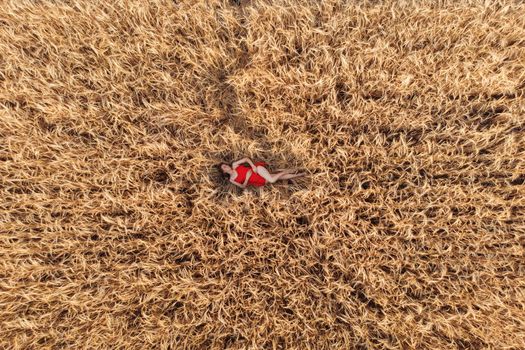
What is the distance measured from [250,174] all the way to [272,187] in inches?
6.9

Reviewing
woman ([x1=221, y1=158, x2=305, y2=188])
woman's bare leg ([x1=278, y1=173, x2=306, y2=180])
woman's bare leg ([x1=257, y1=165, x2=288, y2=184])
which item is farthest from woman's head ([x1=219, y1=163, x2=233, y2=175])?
woman's bare leg ([x1=278, y1=173, x2=306, y2=180])

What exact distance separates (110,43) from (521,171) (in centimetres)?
265

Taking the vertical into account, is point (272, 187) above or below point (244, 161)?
below

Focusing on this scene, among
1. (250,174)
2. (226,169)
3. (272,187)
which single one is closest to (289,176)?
(272,187)

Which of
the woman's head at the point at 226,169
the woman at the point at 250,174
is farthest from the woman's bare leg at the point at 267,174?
the woman's head at the point at 226,169

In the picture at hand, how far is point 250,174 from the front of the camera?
67.6 inches

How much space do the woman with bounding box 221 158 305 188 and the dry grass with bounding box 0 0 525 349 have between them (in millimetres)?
85

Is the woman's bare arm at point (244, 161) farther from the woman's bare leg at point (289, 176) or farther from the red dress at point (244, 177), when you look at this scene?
the woman's bare leg at point (289, 176)

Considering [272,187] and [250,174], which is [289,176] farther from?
[250,174]

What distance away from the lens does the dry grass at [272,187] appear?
5.16ft

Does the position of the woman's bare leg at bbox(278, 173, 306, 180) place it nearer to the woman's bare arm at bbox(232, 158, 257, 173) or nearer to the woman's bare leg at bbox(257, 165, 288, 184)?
the woman's bare leg at bbox(257, 165, 288, 184)

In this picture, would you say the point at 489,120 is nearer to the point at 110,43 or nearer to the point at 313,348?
the point at 313,348

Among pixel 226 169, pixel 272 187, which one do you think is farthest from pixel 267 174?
pixel 226 169

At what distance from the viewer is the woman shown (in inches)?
67.5
